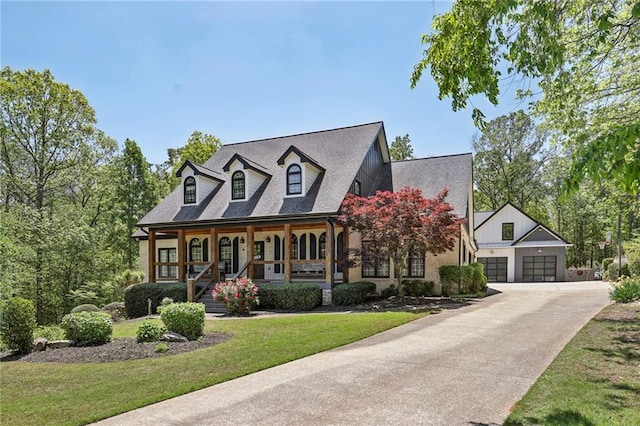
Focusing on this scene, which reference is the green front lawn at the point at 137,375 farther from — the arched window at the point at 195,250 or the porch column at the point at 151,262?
the arched window at the point at 195,250

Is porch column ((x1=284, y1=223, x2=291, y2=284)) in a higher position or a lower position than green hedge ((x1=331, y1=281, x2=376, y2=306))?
higher

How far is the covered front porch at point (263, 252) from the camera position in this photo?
1870cm

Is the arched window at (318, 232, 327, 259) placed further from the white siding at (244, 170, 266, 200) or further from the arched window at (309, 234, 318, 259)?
the white siding at (244, 170, 266, 200)

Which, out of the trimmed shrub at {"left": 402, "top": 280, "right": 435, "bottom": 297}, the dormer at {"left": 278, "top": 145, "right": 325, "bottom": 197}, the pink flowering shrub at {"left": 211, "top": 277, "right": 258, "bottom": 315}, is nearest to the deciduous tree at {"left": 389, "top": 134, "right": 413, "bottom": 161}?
the dormer at {"left": 278, "top": 145, "right": 325, "bottom": 197}

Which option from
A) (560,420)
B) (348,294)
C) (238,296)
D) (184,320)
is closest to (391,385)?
(560,420)

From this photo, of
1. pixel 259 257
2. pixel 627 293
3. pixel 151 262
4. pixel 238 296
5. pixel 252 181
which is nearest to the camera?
pixel 627 293

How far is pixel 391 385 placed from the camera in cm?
613

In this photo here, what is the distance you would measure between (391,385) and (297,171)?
48.7 feet

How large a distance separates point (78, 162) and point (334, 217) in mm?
18240

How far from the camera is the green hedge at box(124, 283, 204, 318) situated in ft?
63.0

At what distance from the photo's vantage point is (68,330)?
375 inches

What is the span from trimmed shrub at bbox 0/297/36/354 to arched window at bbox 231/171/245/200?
1297cm

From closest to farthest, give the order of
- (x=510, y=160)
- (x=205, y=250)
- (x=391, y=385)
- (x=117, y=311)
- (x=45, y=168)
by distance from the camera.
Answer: (x=391, y=385) < (x=117, y=311) < (x=205, y=250) < (x=45, y=168) < (x=510, y=160)

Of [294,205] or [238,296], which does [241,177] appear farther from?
[238,296]
